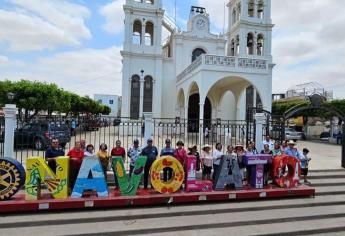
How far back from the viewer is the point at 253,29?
1158 inches

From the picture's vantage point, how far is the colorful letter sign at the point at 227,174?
25.6ft

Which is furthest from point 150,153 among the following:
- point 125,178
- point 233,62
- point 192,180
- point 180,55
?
point 180,55

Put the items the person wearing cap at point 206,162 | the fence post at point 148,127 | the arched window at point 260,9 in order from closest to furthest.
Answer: the person wearing cap at point 206,162
the fence post at point 148,127
the arched window at point 260,9

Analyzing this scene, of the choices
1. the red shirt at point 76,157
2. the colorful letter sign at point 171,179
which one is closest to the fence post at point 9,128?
the red shirt at point 76,157

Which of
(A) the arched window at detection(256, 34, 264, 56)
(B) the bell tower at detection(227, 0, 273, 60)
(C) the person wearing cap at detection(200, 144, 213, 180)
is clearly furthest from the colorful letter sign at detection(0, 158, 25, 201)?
(A) the arched window at detection(256, 34, 264, 56)

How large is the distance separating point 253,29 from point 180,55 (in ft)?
25.5

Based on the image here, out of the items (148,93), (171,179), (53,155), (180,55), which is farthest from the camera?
(180,55)

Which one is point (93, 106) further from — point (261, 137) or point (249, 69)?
point (261, 137)

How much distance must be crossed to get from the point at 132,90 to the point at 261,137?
17.7m

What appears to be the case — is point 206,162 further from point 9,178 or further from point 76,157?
point 9,178

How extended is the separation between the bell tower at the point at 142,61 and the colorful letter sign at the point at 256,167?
19.0 meters

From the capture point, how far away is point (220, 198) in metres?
7.47

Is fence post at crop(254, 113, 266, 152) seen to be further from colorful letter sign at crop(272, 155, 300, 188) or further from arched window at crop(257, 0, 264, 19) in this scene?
arched window at crop(257, 0, 264, 19)

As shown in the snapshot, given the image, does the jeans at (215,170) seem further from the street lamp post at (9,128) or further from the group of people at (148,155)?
the street lamp post at (9,128)
